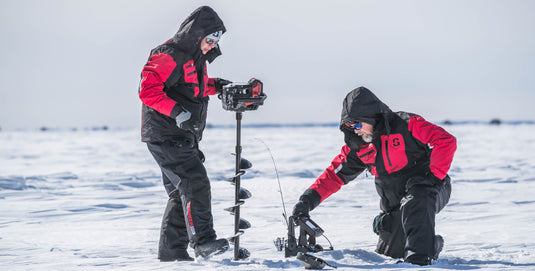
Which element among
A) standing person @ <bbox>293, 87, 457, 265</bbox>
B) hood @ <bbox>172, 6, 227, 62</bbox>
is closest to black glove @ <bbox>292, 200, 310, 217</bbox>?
standing person @ <bbox>293, 87, 457, 265</bbox>

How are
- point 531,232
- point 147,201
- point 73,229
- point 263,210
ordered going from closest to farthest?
point 531,232 → point 73,229 → point 263,210 → point 147,201

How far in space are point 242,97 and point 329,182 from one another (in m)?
0.99

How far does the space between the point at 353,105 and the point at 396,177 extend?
63 cm

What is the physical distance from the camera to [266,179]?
31.3 ft

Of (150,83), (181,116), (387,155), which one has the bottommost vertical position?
(387,155)

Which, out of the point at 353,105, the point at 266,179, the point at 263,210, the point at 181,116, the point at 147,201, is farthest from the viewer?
the point at 266,179

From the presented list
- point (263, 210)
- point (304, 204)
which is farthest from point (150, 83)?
point (263, 210)

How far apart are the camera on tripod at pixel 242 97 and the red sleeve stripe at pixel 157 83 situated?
366 mm

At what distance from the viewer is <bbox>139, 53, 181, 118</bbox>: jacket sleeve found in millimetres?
3338

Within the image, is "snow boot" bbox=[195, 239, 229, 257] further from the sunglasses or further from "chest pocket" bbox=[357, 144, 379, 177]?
the sunglasses

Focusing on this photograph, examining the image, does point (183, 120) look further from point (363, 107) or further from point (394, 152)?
point (394, 152)

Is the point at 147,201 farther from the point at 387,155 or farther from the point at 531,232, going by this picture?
the point at 531,232

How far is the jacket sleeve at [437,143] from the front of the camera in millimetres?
3326

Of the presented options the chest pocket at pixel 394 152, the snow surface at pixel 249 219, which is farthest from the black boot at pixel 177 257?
the chest pocket at pixel 394 152
